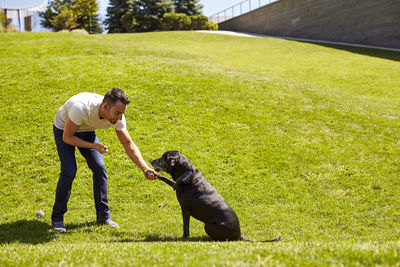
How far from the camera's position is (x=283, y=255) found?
120 inches

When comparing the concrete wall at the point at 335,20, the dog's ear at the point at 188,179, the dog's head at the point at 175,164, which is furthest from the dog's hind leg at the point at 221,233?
the concrete wall at the point at 335,20

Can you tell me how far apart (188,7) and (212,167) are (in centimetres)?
5032

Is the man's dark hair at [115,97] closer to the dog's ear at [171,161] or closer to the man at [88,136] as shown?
the man at [88,136]

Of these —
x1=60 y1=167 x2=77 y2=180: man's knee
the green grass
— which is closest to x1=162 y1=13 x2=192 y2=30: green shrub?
the green grass

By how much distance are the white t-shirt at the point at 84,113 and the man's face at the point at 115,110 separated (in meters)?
0.29

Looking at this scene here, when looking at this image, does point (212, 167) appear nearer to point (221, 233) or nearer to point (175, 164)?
point (175, 164)

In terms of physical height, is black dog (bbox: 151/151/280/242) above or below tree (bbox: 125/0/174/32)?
below

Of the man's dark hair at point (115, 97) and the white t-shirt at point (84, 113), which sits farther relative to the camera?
the white t-shirt at point (84, 113)

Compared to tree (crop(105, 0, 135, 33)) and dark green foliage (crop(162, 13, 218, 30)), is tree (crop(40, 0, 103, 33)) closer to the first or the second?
Result: tree (crop(105, 0, 135, 33))

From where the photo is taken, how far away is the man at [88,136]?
4.50 metres

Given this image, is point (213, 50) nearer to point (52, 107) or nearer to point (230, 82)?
point (230, 82)

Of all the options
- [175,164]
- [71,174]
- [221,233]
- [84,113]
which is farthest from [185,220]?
[84,113]

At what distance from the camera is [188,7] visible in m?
53.7

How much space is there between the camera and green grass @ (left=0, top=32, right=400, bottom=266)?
11.8 ft
